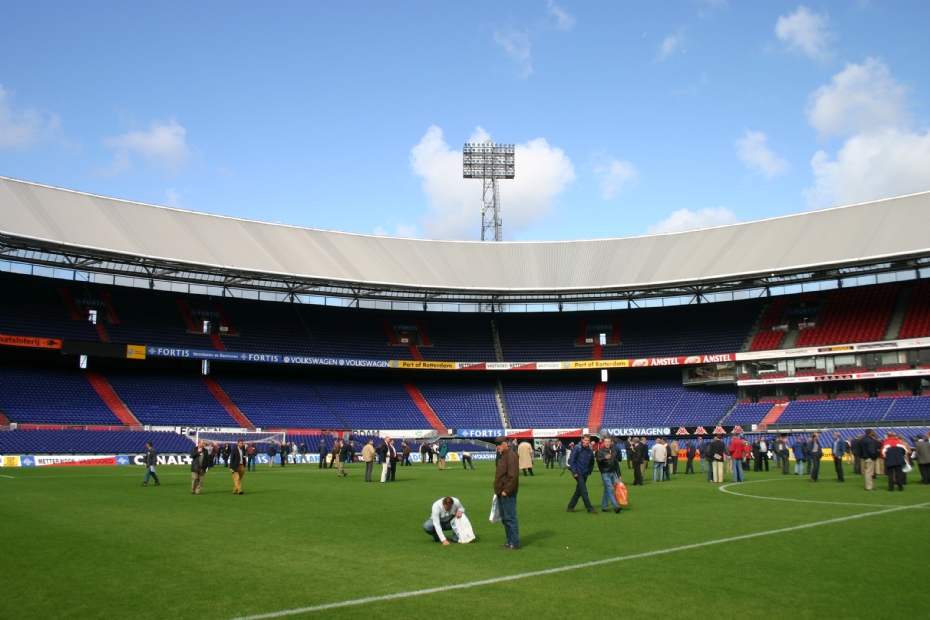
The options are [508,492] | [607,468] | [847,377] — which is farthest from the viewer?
[847,377]

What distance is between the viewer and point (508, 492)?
10.9 metres

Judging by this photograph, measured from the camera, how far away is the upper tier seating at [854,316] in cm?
5122

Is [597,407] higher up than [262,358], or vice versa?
[262,358]

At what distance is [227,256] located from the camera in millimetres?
47250

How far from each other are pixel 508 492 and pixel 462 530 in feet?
3.60

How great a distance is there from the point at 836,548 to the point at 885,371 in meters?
45.8

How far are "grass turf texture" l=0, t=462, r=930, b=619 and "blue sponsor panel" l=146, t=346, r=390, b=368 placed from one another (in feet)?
111

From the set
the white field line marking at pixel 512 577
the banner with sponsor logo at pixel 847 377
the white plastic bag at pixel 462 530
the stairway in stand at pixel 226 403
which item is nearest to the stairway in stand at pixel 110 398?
the stairway in stand at pixel 226 403

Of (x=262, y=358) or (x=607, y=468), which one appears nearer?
(x=607, y=468)

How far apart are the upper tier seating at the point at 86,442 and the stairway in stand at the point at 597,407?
2943 cm

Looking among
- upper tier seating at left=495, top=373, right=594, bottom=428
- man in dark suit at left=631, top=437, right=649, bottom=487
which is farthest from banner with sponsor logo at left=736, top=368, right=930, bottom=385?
man in dark suit at left=631, top=437, right=649, bottom=487

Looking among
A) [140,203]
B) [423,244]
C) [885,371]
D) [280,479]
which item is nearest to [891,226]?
[885,371]

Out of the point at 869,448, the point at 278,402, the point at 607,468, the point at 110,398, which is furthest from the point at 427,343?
the point at 607,468

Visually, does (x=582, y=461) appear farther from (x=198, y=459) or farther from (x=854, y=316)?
(x=854, y=316)
